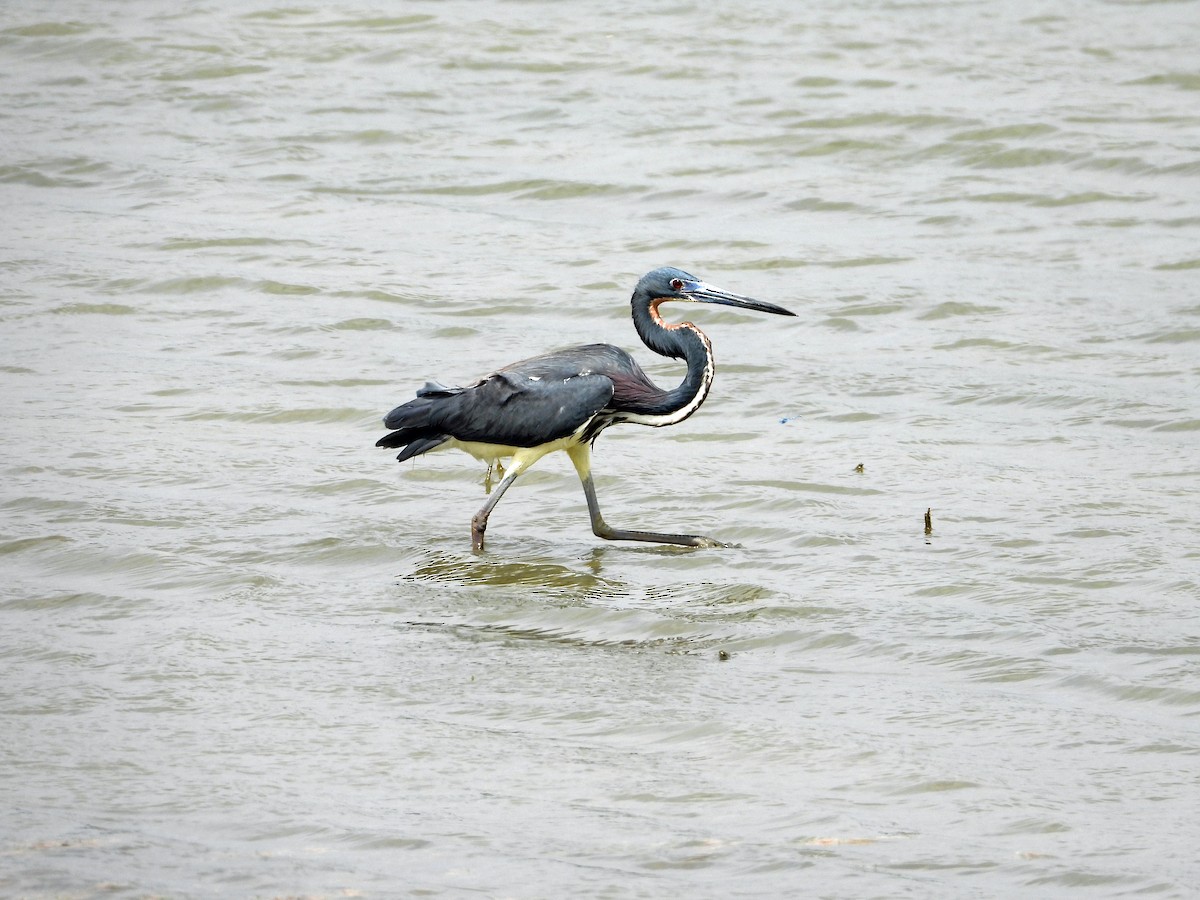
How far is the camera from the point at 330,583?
25.7ft

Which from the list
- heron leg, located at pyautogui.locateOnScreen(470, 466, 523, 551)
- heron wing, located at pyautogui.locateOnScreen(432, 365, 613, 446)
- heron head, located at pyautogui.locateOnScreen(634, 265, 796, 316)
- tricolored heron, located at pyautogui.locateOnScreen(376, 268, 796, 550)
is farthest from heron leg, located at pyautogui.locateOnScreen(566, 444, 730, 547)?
heron head, located at pyautogui.locateOnScreen(634, 265, 796, 316)

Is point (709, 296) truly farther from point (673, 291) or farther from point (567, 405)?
point (567, 405)

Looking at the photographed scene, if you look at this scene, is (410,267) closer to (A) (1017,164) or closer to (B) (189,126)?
(B) (189,126)

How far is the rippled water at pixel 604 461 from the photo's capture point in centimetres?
554

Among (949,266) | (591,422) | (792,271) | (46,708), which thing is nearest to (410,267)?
(792,271)

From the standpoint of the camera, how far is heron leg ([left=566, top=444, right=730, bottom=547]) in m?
8.37

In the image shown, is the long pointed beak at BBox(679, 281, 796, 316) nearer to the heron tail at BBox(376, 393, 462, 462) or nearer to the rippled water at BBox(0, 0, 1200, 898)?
the rippled water at BBox(0, 0, 1200, 898)

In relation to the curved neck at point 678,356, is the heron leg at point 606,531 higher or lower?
lower

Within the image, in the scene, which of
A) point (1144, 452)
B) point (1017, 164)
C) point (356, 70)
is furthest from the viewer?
point (356, 70)

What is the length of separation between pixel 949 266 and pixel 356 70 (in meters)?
7.04

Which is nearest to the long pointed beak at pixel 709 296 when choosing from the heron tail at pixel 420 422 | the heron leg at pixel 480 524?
the heron tail at pixel 420 422

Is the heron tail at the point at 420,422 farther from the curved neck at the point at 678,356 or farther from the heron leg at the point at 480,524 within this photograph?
the curved neck at the point at 678,356

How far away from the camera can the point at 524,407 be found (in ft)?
27.5

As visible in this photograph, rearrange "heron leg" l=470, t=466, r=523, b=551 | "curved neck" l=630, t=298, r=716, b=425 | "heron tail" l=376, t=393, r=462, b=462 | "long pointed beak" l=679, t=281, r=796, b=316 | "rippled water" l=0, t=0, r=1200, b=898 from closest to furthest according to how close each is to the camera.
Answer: "rippled water" l=0, t=0, r=1200, b=898
"heron leg" l=470, t=466, r=523, b=551
"heron tail" l=376, t=393, r=462, b=462
"curved neck" l=630, t=298, r=716, b=425
"long pointed beak" l=679, t=281, r=796, b=316
